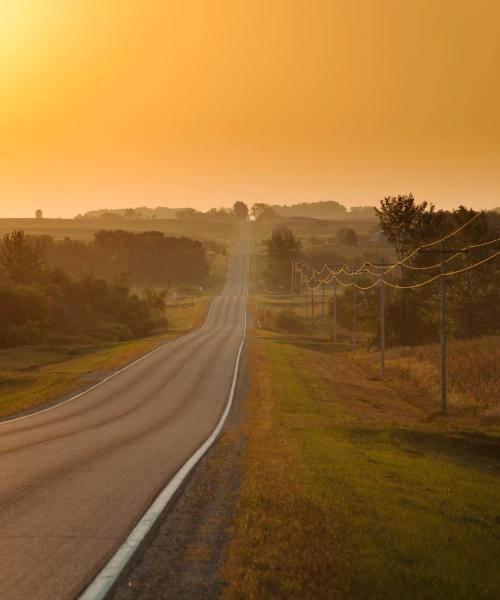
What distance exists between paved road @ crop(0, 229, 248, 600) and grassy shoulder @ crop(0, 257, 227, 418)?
2245 millimetres

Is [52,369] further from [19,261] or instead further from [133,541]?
[19,261]

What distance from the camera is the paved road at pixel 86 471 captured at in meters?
10.2

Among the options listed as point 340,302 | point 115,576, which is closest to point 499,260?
point 340,302

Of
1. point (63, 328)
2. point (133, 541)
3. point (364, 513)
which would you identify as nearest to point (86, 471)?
point (133, 541)

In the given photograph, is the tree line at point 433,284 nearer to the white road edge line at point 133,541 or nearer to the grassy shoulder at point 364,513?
the grassy shoulder at point 364,513

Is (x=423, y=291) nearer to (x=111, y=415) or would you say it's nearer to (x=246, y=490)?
(x=111, y=415)

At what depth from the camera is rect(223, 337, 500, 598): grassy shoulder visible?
9.88 metres

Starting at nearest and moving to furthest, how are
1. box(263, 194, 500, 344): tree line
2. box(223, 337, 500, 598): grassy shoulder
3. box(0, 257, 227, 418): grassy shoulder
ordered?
box(223, 337, 500, 598): grassy shoulder < box(0, 257, 227, 418): grassy shoulder < box(263, 194, 500, 344): tree line

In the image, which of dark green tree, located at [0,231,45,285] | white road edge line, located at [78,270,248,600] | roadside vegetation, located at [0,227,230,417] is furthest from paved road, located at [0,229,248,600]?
dark green tree, located at [0,231,45,285]

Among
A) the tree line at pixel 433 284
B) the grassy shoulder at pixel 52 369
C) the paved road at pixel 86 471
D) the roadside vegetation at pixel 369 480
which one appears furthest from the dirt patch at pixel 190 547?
the tree line at pixel 433 284

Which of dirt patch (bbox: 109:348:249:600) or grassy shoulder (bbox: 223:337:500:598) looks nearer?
dirt patch (bbox: 109:348:249:600)

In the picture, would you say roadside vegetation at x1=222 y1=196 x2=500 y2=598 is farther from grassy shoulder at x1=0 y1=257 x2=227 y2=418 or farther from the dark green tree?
the dark green tree

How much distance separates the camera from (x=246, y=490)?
604 inches

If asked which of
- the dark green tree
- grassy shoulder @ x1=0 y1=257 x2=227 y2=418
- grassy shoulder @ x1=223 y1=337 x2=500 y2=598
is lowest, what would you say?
grassy shoulder @ x1=0 y1=257 x2=227 y2=418
